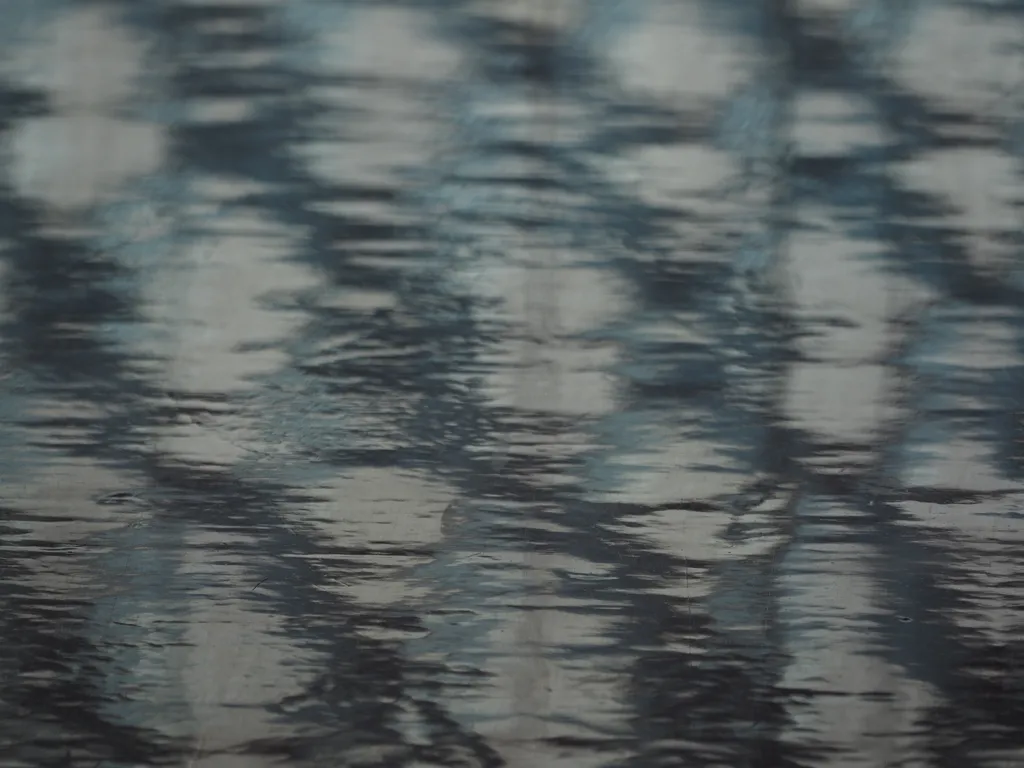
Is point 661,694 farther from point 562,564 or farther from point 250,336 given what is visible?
point 250,336

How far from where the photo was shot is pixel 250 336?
0.82 feet

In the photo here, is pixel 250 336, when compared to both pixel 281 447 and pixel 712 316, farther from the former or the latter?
pixel 712 316

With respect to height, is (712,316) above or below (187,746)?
above

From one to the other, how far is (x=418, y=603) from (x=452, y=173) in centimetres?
13

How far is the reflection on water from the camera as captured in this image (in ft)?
0.81

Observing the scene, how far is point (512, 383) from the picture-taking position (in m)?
0.26

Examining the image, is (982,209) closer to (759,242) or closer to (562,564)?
(759,242)

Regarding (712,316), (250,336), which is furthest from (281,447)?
(712,316)

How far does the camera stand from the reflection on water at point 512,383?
9.7 inches

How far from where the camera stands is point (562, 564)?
0.86 ft

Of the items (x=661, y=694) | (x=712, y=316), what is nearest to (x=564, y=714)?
(x=661, y=694)

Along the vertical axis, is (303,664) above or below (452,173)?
below

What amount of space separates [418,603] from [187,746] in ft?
0.29

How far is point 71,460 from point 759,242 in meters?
0.22
